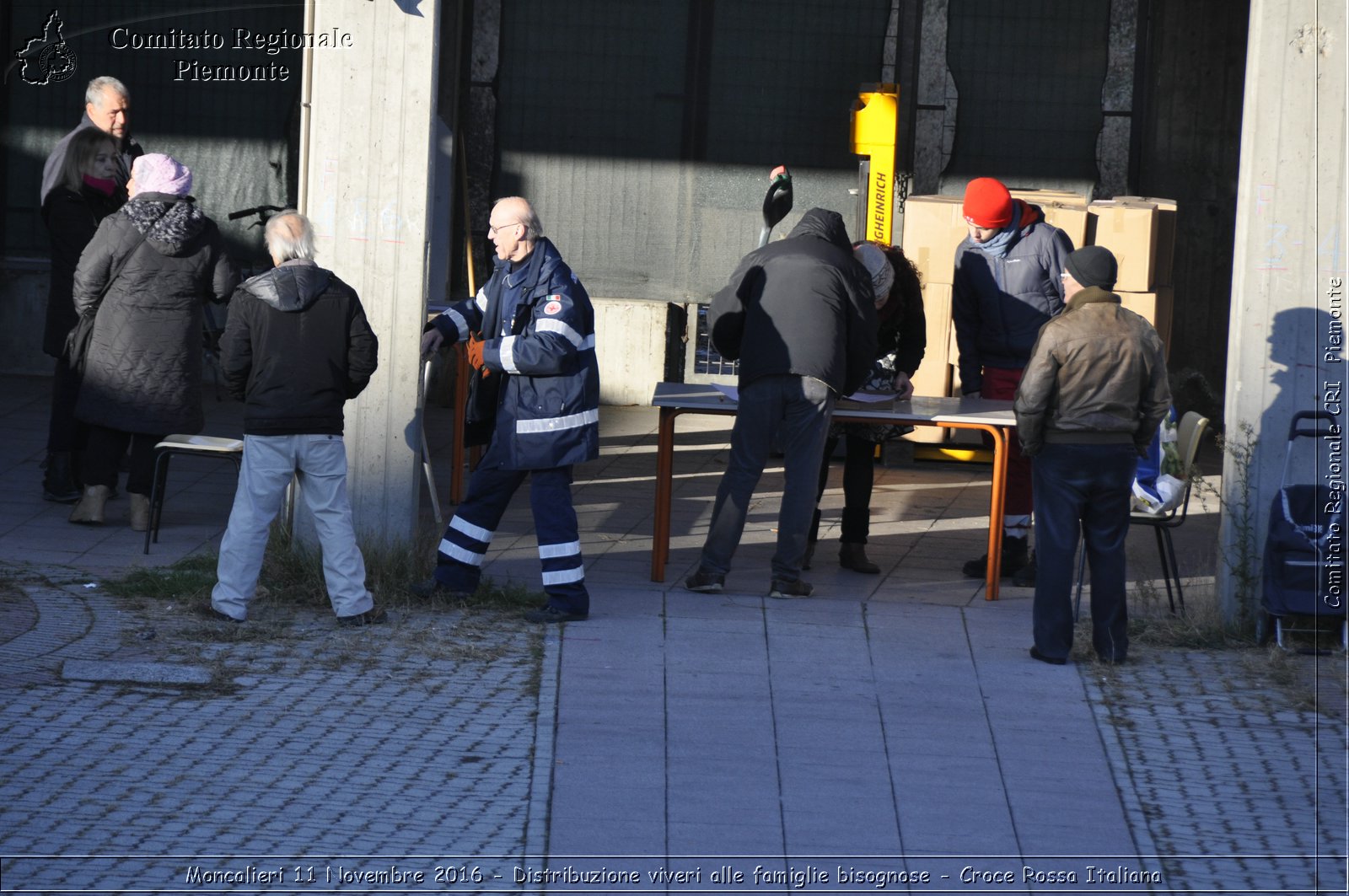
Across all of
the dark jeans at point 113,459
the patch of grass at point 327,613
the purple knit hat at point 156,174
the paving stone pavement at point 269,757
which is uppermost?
the purple knit hat at point 156,174

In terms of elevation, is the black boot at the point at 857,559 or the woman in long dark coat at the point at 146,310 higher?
the woman in long dark coat at the point at 146,310

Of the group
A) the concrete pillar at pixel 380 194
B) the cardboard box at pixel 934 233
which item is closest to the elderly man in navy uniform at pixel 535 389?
the concrete pillar at pixel 380 194

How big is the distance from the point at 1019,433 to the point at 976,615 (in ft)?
3.83

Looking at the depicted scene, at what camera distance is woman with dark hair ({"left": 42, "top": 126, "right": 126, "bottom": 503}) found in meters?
8.58

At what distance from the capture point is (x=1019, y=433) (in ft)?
21.4

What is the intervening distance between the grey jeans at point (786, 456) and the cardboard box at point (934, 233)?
3.94m

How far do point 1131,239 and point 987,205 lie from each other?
328 centimetres

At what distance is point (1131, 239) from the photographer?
10.9 m

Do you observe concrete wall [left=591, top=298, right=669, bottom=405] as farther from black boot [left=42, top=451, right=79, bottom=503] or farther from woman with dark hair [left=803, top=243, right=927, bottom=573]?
black boot [left=42, top=451, right=79, bottom=503]

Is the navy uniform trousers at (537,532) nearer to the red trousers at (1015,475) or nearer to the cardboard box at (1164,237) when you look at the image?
the red trousers at (1015,475)

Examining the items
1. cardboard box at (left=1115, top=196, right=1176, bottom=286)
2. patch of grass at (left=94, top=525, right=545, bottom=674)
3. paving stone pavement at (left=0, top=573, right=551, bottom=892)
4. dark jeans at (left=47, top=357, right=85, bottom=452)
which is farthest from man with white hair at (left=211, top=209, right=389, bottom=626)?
cardboard box at (left=1115, top=196, right=1176, bottom=286)

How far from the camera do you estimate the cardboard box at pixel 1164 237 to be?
435 inches

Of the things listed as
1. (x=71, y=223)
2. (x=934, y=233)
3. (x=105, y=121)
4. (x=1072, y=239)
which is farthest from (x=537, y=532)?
(x=1072, y=239)

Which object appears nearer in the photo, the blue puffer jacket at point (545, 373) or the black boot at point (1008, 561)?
the blue puffer jacket at point (545, 373)
